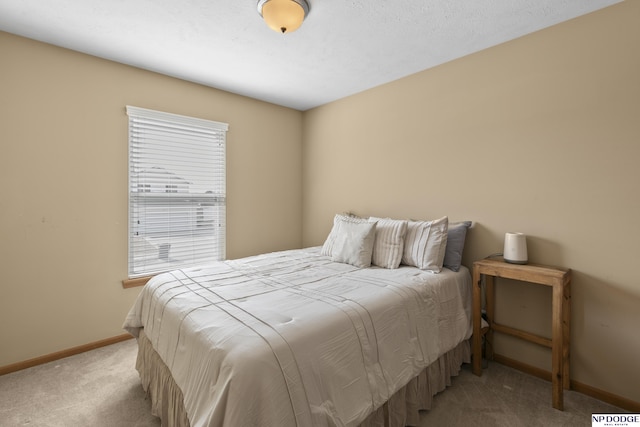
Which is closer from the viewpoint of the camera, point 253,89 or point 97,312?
point 97,312

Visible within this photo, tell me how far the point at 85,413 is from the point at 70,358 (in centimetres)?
88

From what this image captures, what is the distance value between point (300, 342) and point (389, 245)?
1419 millimetres

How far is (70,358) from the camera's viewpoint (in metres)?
2.38

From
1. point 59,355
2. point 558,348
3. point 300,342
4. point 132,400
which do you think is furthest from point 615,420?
point 59,355

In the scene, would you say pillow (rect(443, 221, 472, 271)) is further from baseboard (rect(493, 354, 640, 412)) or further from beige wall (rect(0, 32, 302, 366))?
A: beige wall (rect(0, 32, 302, 366))

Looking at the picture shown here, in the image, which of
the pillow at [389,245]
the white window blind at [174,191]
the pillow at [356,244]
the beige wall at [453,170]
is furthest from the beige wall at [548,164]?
the white window blind at [174,191]

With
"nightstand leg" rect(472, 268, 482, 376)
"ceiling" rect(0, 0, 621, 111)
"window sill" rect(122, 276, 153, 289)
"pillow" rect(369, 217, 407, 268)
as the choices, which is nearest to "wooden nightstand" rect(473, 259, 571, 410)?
"nightstand leg" rect(472, 268, 482, 376)

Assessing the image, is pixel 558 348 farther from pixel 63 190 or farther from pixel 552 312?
pixel 63 190

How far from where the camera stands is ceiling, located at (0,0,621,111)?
73.1 inches

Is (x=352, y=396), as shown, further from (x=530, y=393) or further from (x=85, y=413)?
(x=85, y=413)

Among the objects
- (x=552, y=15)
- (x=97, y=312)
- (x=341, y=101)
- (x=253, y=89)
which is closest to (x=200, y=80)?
(x=253, y=89)

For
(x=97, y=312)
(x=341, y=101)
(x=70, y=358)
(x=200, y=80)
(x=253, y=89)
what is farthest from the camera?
(x=341, y=101)

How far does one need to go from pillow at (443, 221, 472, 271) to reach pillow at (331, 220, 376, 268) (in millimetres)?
609

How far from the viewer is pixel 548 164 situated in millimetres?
2076
